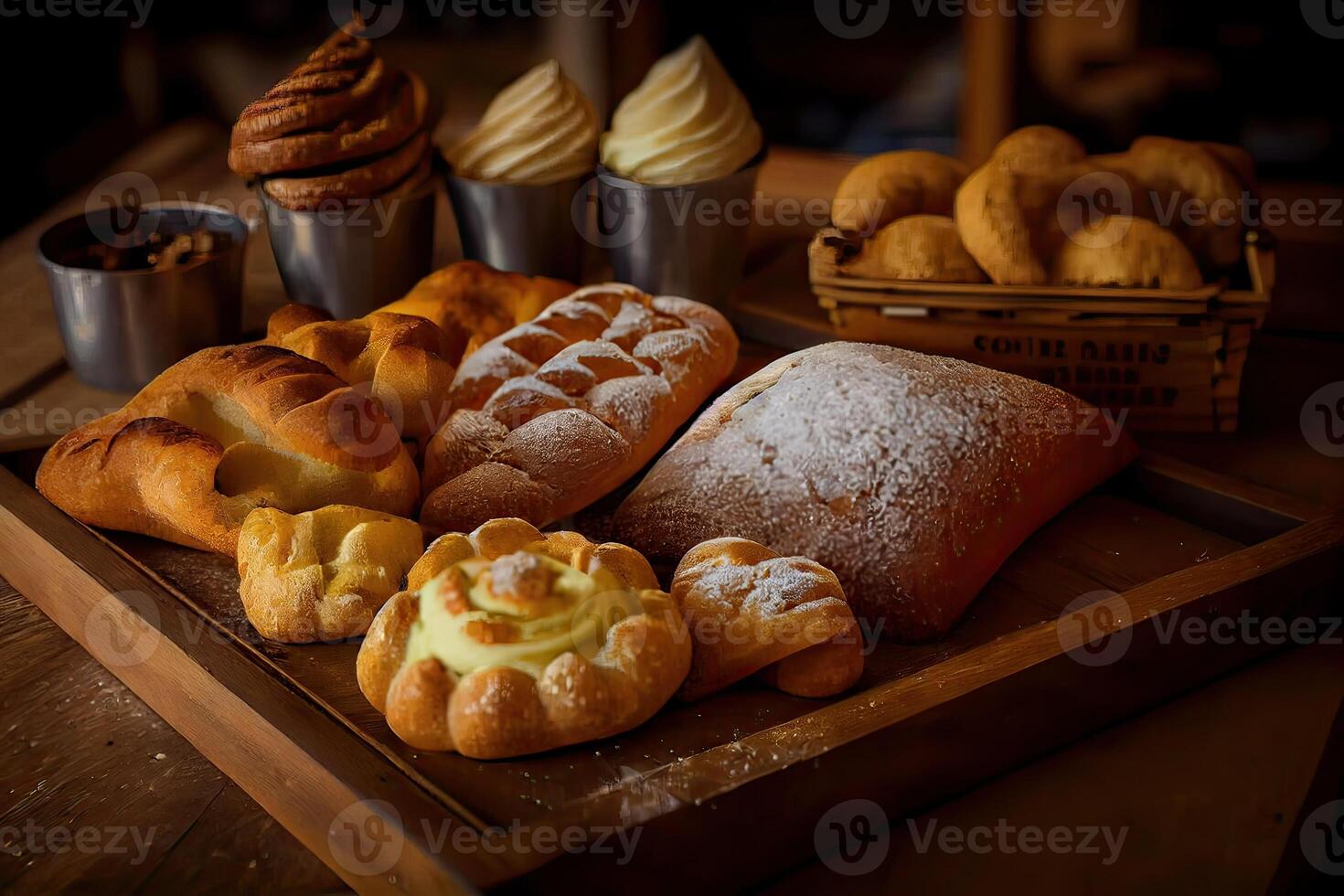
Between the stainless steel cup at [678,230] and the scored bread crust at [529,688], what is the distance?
0.83m

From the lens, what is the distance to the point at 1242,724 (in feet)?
3.24

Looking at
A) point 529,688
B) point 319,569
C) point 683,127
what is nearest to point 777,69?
point 683,127

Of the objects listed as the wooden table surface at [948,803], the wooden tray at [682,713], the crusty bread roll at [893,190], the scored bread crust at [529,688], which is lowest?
the wooden table surface at [948,803]

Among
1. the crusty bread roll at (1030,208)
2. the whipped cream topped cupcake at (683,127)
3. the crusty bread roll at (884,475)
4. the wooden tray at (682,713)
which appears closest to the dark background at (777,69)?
the whipped cream topped cupcake at (683,127)

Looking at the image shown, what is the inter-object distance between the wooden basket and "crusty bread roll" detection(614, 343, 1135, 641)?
0.15 metres

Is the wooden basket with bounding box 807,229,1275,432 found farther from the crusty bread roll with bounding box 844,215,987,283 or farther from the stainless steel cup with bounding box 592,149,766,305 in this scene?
the stainless steel cup with bounding box 592,149,766,305

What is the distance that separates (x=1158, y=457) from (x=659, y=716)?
65 cm

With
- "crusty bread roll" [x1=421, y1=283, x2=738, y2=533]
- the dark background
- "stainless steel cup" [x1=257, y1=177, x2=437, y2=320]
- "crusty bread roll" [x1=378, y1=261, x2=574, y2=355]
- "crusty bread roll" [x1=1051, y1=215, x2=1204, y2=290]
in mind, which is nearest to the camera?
"crusty bread roll" [x1=421, y1=283, x2=738, y2=533]

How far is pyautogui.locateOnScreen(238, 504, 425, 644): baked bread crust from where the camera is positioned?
97cm

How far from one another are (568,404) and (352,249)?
526 millimetres

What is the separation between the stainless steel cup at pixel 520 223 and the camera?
166 centimetres

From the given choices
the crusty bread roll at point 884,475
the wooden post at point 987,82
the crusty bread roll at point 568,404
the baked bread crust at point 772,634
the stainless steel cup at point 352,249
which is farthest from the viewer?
the wooden post at point 987,82

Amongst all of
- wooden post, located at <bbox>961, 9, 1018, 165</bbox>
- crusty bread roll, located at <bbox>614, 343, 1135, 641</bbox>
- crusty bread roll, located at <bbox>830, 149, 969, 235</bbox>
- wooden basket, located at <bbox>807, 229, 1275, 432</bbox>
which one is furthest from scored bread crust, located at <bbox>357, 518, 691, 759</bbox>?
wooden post, located at <bbox>961, 9, 1018, 165</bbox>

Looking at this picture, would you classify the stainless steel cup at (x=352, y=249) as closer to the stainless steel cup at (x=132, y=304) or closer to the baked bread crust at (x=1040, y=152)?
the stainless steel cup at (x=132, y=304)
